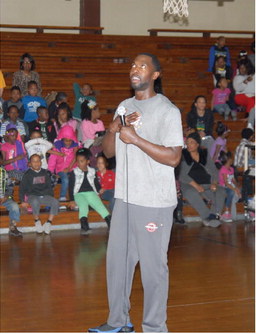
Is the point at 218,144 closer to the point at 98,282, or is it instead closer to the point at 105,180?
the point at 105,180

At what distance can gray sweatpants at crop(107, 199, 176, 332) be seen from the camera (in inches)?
169

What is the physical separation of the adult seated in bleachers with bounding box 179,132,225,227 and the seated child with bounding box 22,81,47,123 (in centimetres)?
261

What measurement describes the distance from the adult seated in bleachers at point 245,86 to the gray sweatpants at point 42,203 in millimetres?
5287

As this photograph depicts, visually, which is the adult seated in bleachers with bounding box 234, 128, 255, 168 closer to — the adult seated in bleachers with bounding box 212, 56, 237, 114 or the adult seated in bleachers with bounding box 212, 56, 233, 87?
the adult seated in bleachers with bounding box 212, 56, 237, 114

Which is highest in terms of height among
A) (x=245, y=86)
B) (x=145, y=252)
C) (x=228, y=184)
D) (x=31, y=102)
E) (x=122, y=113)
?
(x=245, y=86)

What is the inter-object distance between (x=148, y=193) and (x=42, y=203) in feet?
18.7

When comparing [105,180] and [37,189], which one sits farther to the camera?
[105,180]

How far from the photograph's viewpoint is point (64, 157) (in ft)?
35.1

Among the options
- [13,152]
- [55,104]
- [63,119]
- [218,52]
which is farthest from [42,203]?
[218,52]

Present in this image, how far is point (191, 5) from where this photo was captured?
15.9m

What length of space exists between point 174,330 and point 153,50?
10.4 metres

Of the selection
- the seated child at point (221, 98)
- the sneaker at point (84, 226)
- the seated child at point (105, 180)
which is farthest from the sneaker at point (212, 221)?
the seated child at point (221, 98)

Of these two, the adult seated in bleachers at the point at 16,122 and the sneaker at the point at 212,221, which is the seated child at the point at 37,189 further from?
the sneaker at the point at 212,221

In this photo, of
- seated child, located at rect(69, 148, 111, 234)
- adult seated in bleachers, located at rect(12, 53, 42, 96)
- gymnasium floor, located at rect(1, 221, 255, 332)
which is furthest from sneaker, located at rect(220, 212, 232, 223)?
adult seated in bleachers, located at rect(12, 53, 42, 96)
